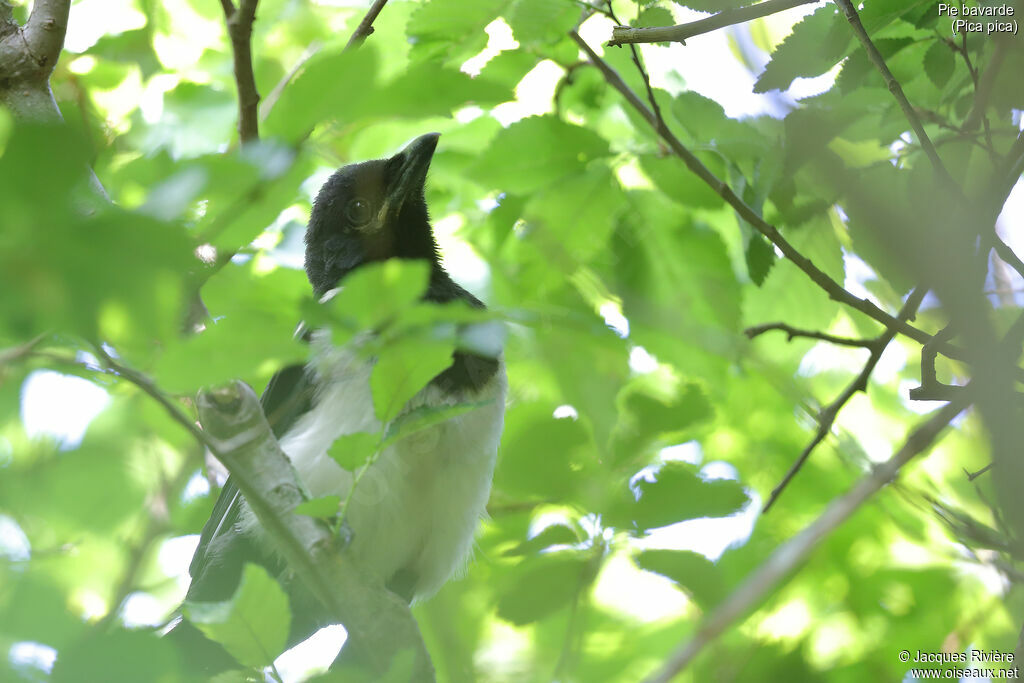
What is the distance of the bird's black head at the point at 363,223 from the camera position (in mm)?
4484

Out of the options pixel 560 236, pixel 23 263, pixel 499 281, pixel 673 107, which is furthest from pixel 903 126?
pixel 23 263

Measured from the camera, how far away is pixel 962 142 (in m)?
2.85

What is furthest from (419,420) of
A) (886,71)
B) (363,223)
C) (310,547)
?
(363,223)

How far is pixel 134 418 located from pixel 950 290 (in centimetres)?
327

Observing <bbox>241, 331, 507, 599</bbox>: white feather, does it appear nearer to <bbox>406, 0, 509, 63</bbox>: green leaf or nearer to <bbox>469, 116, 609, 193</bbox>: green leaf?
<bbox>469, 116, 609, 193</bbox>: green leaf

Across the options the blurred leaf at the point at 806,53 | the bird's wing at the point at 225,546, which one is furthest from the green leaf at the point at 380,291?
the bird's wing at the point at 225,546

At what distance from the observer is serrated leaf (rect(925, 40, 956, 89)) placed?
265 centimetres

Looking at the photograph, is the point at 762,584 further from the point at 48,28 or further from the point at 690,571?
the point at 48,28

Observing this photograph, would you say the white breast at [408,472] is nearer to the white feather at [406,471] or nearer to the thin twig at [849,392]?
the white feather at [406,471]

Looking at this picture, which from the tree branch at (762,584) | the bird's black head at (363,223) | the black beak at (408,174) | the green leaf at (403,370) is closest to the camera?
the tree branch at (762,584)

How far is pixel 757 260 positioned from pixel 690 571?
1.02 meters

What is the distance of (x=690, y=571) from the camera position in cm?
269

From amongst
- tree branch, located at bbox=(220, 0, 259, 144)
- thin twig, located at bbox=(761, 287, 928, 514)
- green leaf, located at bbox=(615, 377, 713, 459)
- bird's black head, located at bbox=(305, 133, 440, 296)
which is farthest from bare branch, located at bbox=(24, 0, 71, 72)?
thin twig, located at bbox=(761, 287, 928, 514)

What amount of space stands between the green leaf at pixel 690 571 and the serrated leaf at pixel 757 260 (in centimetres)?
91
